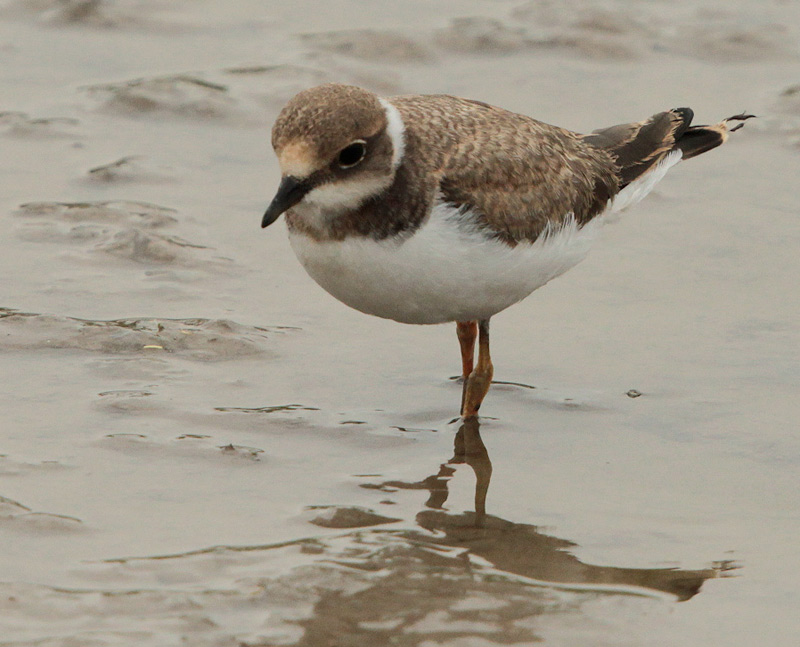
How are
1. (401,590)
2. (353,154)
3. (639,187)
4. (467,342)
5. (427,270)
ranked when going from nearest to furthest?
(401,590)
(353,154)
(427,270)
(467,342)
(639,187)

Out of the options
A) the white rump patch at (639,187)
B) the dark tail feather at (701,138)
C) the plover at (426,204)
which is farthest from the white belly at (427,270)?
the dark tail feather at (701,138)

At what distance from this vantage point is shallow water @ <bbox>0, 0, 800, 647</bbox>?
586 centimetres

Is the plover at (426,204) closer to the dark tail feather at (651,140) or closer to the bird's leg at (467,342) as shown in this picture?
the bird's leg at (467,342)

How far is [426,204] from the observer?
22.2 ft

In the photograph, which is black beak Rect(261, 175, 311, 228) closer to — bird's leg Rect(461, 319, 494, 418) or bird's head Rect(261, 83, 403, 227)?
bird's head Rect(261, 83, 403, 227)

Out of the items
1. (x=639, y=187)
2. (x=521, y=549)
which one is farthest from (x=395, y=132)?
(x=639, y=187)

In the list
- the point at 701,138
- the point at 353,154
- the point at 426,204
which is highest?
the point at 353,154

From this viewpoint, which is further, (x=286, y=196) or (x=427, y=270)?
(x=427, y=270)

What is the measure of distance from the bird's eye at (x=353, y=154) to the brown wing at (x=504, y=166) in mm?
373

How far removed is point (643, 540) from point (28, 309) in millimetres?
4494

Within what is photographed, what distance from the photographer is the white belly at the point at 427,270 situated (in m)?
6.68

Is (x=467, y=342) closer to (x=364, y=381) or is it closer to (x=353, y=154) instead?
(x=364, y=381)

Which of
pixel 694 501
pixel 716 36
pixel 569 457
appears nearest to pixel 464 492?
pixel 569 457

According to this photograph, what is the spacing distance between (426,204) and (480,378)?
1.49m
